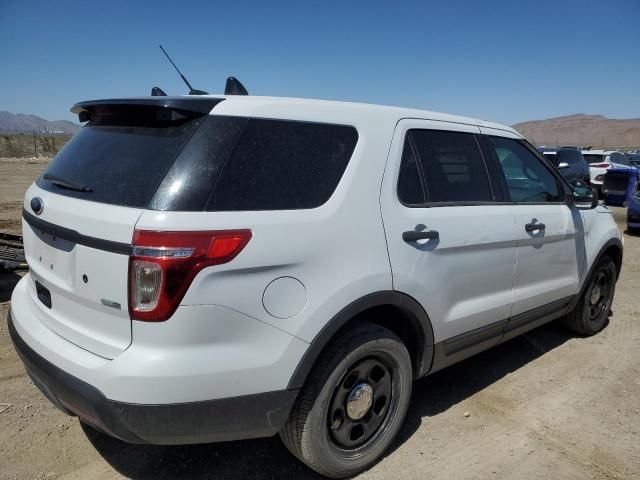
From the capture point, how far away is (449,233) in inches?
111

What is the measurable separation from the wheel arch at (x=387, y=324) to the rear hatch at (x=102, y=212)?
2.48 ft

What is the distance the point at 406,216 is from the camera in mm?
2621

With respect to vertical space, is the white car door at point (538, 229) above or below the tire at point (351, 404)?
above

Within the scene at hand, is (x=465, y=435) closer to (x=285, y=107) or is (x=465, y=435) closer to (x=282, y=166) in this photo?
(x=282, y=166)

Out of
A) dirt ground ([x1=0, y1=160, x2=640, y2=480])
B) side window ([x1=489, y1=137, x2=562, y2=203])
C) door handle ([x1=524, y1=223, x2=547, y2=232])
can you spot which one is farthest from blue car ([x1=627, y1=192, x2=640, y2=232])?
door handle ([x1=524, y1=223, x2=547, y2=232])

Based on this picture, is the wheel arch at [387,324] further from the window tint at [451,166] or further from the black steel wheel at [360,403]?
the window tint at [451,166]

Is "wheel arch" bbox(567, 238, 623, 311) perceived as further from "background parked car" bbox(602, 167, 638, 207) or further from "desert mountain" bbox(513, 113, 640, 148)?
"desert mountain" bbox(513, 113, 640, 148)

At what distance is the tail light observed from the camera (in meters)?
1.89

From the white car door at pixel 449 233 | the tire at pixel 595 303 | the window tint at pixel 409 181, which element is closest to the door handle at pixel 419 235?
the white car door at pixel 449 233

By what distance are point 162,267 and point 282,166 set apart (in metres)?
0.70

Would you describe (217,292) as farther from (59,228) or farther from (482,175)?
(482,175)

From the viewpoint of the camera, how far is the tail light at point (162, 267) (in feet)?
6.21

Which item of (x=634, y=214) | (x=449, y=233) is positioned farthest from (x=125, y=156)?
(x=634, y=214)

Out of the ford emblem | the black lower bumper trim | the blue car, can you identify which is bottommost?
the blue car
